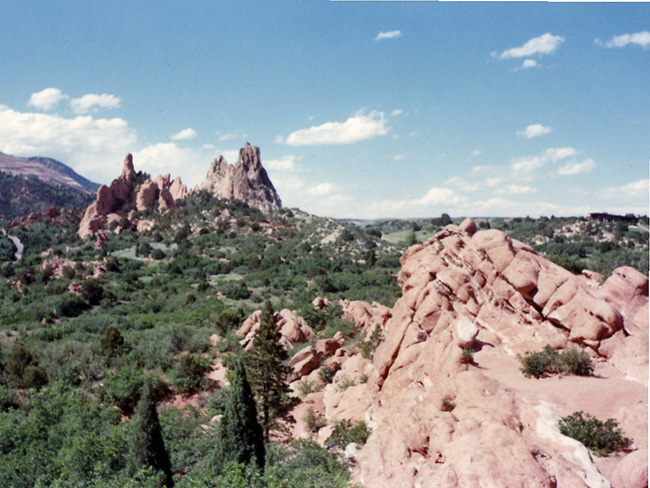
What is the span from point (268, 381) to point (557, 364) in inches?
518

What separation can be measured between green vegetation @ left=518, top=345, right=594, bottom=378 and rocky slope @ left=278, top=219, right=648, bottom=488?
0.32 meters

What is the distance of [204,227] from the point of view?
81.6 metres

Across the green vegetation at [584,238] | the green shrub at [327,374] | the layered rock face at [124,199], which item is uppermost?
the layered rock face at [124,199]

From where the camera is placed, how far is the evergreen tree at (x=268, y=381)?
1991 cm

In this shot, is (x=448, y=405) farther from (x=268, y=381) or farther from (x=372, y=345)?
(x=268, y=381)

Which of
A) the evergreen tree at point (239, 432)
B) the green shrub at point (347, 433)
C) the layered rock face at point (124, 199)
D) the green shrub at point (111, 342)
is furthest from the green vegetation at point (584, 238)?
the layered rock face at point (124, 199)

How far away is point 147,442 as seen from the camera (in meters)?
14.6

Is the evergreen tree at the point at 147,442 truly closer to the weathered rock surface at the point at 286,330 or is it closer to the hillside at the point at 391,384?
the hillside at the point at 391,384

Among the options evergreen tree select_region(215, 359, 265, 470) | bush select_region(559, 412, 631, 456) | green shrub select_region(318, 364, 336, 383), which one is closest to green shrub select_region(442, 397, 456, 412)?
bush select_region(559, 412, 631, 456)

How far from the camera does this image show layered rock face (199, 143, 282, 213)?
9994 centimetres

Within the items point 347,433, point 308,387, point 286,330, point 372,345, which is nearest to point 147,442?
point 347,433

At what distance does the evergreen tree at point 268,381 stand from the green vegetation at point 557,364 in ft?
39.0

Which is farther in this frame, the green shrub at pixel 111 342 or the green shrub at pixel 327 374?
the green shrub at pixel 111 342

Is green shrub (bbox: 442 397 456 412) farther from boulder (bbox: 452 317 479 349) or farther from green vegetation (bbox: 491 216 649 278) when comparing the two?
green vegetation (bbox: 491 216 649 278)
